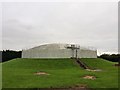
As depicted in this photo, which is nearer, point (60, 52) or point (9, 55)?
point (60, 52)

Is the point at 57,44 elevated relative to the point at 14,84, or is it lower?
elevated

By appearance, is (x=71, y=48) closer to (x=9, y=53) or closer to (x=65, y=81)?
(x=9, y=53)

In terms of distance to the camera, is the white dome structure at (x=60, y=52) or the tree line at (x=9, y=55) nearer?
the white dome structure at (x=60, y=52)

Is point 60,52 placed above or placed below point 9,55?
above

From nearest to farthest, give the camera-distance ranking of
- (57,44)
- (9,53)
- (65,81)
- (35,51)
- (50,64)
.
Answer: (65,81), (50,64), (35,51), (57,44), (9,53)

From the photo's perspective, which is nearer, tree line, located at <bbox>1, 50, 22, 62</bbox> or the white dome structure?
the white dome structure

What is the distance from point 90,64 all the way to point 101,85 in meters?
33.8

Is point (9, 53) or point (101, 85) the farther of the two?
point (9, 53)

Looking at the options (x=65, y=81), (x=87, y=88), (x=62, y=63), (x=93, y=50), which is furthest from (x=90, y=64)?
(x=87, y=88)

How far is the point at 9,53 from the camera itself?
8894 centimetres

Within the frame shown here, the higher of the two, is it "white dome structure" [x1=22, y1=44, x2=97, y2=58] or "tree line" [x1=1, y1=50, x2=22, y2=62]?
"white dome structure" [x1=22, y1=44, x2=97, y2=58]

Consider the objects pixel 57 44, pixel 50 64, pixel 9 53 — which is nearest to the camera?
pixel 50 64

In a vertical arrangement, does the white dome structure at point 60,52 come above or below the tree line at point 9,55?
above

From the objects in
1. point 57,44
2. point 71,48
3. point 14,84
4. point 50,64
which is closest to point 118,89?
point 14,84
